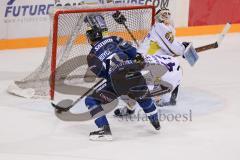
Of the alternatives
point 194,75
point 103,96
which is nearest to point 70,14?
point 103,96

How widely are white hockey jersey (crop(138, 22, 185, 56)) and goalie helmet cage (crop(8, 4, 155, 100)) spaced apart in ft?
1.17

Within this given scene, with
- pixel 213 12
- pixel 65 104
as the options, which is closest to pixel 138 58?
pixel 65 104

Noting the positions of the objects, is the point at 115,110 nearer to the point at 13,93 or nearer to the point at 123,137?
the point at 123,137

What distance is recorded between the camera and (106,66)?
4.04m

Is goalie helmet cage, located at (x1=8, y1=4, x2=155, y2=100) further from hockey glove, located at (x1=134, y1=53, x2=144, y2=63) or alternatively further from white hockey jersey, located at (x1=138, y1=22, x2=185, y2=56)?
hockey glove, located at (x1=134, y1=53, x2=144, y2=63)

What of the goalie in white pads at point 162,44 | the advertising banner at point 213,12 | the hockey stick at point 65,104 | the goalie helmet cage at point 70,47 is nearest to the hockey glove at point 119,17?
the goalie helmet cage at point 70,47

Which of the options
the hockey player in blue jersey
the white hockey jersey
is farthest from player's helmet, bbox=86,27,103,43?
the white hockey jersey

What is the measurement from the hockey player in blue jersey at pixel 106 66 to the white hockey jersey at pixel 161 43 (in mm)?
580

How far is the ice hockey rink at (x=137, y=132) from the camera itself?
3.79m

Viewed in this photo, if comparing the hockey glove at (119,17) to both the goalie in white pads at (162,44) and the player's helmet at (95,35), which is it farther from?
the player's helmet at (95,35)

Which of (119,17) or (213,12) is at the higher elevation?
(119,17)

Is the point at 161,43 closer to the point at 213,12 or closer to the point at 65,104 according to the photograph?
the point at 65,104

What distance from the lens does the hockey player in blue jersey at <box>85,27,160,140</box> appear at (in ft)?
13.2

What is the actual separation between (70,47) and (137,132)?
116 cm
